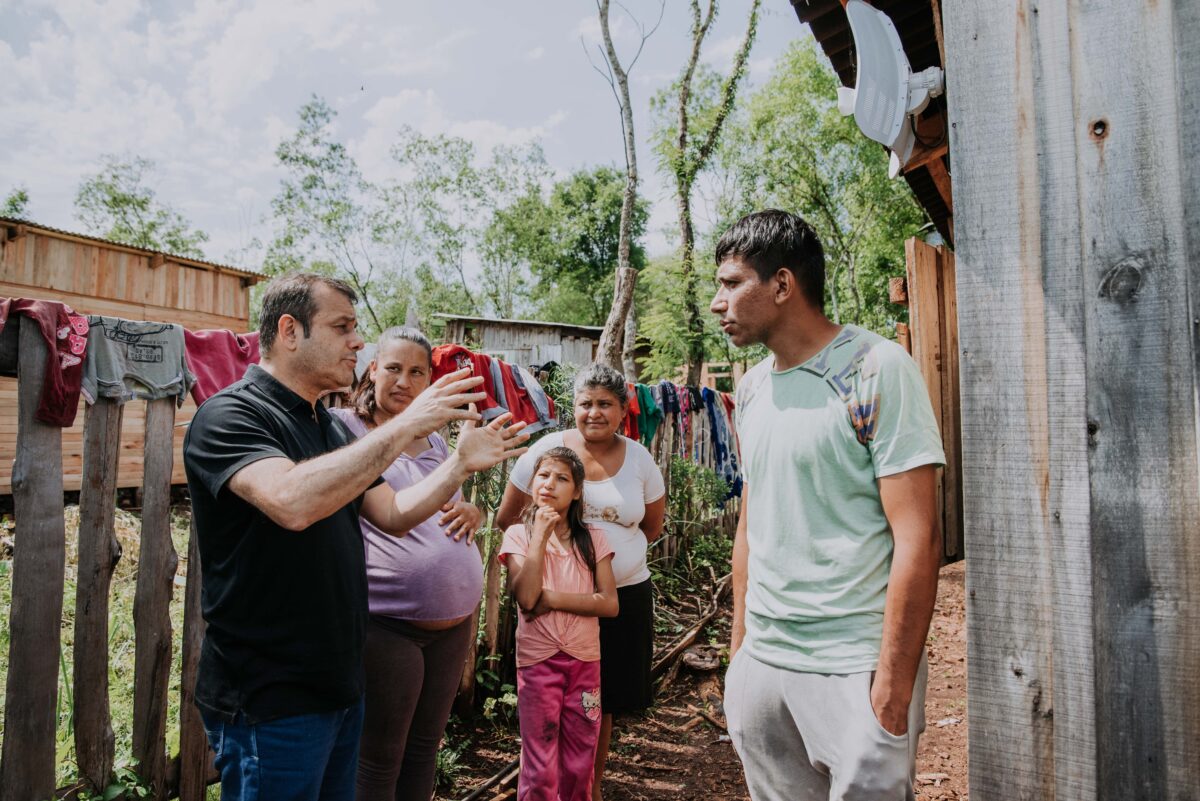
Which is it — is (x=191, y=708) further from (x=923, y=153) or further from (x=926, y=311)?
(x=926, y=311)

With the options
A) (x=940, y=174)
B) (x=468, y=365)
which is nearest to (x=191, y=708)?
(x=468, y=365)

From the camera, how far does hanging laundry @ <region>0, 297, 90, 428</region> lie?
2.36 m

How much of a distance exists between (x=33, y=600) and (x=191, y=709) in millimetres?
851

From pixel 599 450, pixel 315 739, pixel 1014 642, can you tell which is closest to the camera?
pixel 1014 642

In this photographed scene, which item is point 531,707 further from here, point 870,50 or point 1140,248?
point 870,50

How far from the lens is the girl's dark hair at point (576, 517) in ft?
10.2

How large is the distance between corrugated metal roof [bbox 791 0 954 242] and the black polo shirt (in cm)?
366

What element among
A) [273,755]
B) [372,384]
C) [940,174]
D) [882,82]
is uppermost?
[940,174]

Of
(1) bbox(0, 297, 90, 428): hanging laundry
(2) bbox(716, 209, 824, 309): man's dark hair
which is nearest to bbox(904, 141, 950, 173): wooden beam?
(2) bbox(716, 209, 824, 309): man's dark hair

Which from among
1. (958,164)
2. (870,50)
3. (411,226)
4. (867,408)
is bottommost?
(867,408)

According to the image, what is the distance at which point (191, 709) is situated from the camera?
113 inches

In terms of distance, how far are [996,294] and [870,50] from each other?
188 cm

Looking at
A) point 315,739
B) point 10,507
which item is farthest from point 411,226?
point 315,739

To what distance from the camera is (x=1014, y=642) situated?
138cm
